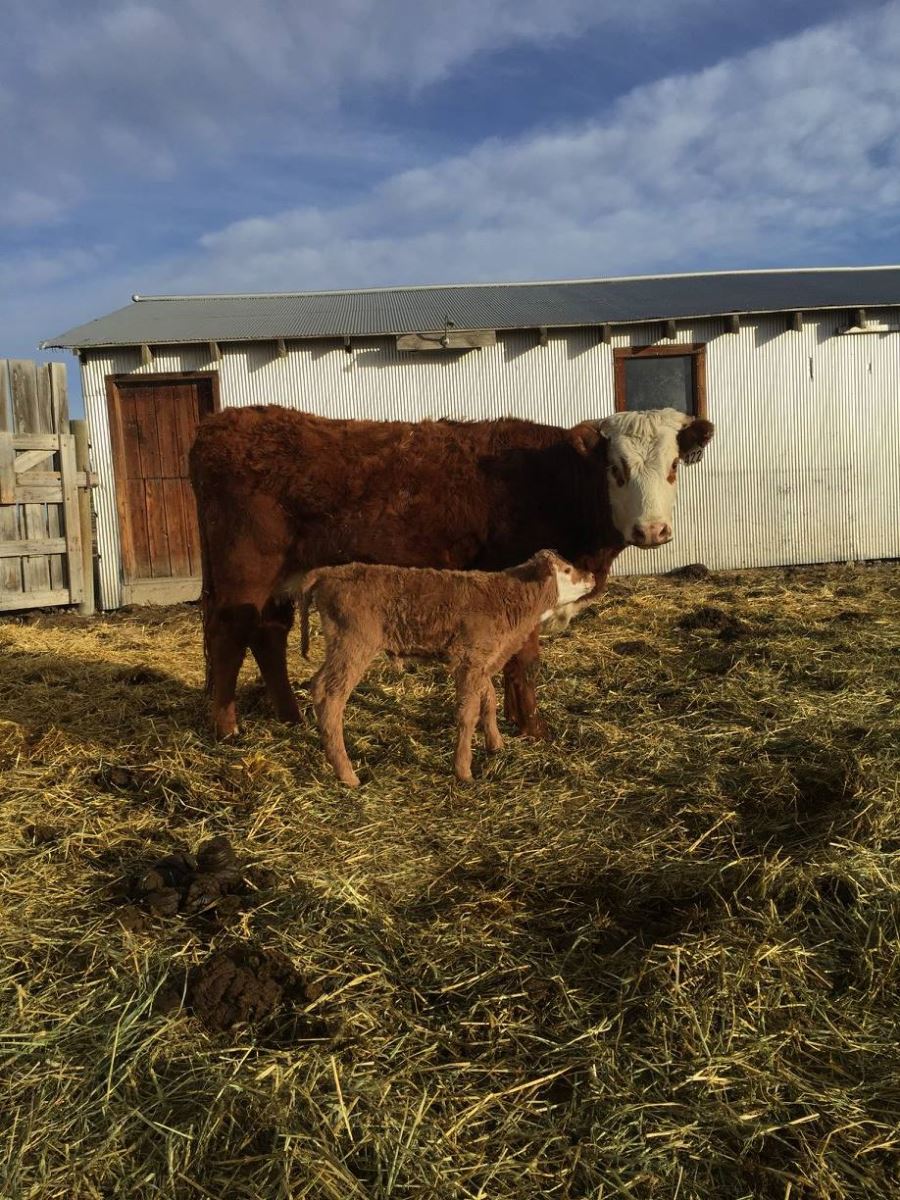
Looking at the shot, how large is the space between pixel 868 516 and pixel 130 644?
1196cm

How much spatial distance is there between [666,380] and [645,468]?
8.77 metres

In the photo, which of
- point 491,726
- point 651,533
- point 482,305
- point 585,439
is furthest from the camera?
point 482,305

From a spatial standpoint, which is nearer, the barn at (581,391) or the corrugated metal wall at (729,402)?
the barn at (581,391)

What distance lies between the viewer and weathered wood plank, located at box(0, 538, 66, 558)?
439 inches

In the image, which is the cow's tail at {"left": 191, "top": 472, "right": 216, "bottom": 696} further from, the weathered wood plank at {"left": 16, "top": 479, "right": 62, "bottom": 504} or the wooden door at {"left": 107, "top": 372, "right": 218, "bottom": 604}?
the wooden door at {"left": 107, "top": 372, "right": 218, "bottom": 604}

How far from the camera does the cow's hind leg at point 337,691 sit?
457cm

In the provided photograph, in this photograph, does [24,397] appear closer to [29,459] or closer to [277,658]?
[29,459]

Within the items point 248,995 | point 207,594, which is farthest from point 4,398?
point 248,995

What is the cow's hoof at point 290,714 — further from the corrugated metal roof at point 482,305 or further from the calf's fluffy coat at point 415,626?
the corrugated metal roof at point 482,305

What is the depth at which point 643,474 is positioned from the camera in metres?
Answer: 5.43

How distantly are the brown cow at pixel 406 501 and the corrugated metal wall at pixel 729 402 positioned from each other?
7.64m

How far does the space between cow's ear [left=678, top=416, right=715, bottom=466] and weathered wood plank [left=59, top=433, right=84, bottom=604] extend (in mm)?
9240

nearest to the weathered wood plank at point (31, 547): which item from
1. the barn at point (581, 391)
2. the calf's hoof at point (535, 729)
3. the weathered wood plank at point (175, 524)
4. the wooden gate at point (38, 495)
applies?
the wooden gate at point (38, 495)

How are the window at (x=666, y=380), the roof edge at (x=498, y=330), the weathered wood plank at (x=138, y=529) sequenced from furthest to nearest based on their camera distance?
the window at (x=666, y=380), the weathered wood plank at (x=138, y=529), the roof edge at (x=498, y=330)
